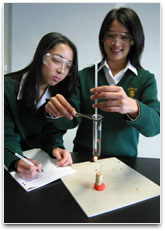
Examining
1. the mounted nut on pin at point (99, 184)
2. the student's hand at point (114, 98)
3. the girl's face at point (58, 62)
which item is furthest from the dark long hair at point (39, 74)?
the mounted nut on pin at point (99, 184)

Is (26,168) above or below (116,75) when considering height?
below

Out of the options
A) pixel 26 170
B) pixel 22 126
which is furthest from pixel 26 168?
pixel 22 126

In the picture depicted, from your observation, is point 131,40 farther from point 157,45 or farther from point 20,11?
point 20,11

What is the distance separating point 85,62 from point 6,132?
401 mm

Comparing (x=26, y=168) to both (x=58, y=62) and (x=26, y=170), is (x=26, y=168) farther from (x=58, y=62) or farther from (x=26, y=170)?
(x=58, y=62)

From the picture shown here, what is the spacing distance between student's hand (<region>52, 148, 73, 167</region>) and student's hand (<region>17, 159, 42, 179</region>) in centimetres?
8

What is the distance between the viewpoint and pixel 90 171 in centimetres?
51

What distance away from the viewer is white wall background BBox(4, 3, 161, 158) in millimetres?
539

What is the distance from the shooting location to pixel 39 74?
62cm

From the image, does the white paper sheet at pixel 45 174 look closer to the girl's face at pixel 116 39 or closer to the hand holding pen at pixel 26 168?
the hand holding pen at pixel 26 168

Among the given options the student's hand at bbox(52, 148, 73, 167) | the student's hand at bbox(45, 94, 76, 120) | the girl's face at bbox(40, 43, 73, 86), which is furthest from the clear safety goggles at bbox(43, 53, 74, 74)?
the student's hand at bbox(52, 148, 73, 167)

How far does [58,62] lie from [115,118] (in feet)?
1.02

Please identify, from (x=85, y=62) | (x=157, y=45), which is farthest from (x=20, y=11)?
(x=157, y=45)

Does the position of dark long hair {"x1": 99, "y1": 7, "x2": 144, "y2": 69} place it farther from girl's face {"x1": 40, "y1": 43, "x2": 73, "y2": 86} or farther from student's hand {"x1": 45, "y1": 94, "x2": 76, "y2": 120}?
student's hand {"x1": 45, "y1": 94, "x2": 76, "y2": 120}
